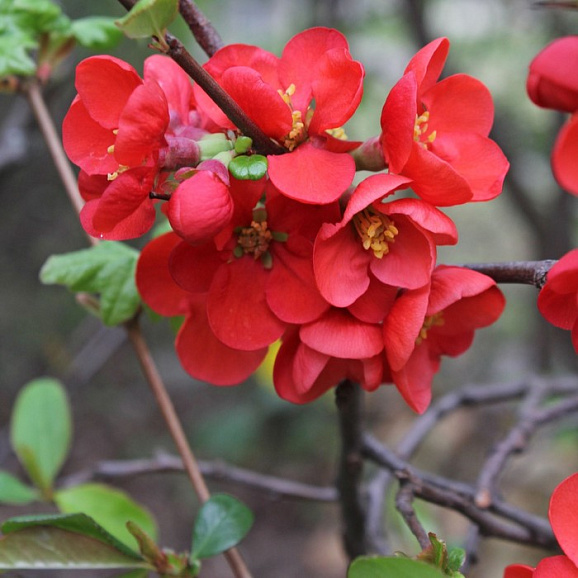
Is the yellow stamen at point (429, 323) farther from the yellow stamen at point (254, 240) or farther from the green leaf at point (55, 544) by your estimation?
the green leaf at point (55, 544)

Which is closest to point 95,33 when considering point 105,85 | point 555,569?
point 105,85

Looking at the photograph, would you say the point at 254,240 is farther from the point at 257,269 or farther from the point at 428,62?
the point at 428,62

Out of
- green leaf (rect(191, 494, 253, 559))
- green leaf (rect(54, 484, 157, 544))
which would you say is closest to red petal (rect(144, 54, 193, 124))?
green leaf (rect(191, 494, 253, 559))

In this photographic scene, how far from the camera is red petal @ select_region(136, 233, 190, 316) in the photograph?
2.17ft

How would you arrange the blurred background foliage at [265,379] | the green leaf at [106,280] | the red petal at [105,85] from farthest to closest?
the blurred background foliage at [265,379]
the green leaf at [106,280]
the red petal at [105,85]

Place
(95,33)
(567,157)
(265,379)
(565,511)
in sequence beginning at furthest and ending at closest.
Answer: (265,379)
(95,33)
(565,511)
(567,157)

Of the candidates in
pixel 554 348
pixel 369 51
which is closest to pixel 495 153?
pixel 554 348

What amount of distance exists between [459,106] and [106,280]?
44cm

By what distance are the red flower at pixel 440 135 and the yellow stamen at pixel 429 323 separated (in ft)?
0.38

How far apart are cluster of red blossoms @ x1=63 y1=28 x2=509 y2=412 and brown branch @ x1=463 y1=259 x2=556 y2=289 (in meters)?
0.02

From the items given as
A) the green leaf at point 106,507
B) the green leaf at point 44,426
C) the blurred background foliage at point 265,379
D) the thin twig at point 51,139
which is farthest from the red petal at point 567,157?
the blurred background foliage at point 265,379

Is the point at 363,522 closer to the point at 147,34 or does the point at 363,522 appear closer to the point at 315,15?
the point at 147,34

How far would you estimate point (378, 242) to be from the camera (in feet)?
1.97

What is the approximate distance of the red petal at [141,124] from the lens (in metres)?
0.50
